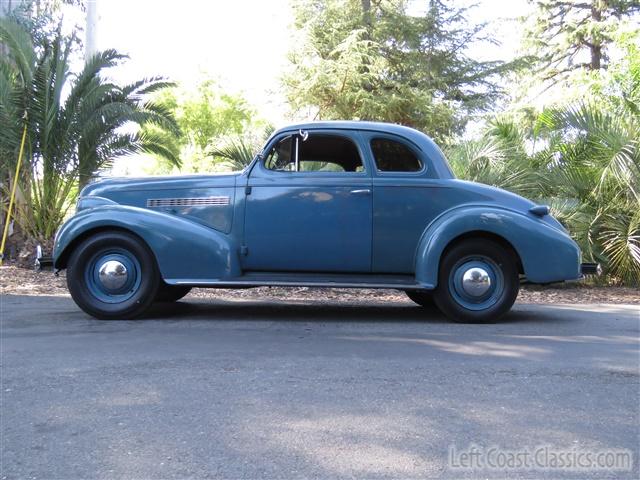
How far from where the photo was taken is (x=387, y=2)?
23.7 metres

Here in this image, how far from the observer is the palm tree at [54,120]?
10.7 meters

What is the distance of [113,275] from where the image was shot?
5.96m

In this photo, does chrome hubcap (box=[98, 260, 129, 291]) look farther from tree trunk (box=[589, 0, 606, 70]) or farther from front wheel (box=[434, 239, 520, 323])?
tree trunk (box=[589, 0, 606, 70])

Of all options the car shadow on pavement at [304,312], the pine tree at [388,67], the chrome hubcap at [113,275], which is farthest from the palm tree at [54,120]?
the pine tree at [388,67]

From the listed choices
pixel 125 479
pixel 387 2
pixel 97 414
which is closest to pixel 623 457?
pixel 125 479

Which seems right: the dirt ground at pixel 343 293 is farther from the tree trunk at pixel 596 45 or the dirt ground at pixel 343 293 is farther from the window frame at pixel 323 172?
the tree trunk at pixel 596 45

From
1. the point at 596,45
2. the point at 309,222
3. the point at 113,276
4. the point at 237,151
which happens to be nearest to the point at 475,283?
the point at 309,222

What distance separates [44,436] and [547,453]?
229cm

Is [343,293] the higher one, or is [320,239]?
[320,239]

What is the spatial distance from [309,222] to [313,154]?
36.0 inches

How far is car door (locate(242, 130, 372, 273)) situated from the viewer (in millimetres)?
6031

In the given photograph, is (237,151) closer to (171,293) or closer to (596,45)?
(171,293)

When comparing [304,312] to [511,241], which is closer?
[511,241]

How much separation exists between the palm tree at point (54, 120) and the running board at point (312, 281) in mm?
6442
